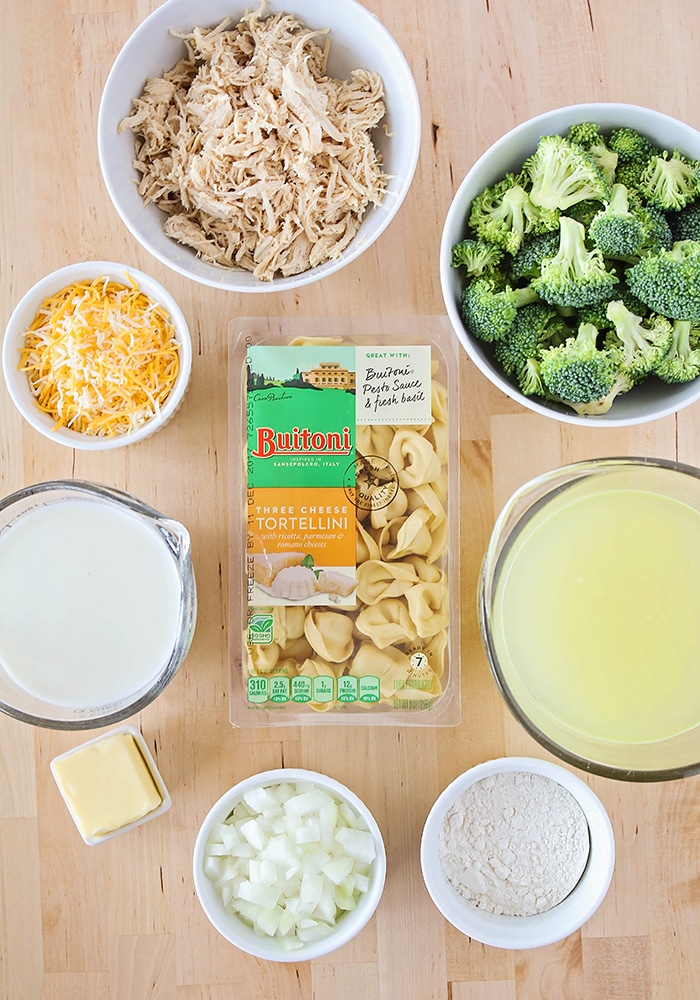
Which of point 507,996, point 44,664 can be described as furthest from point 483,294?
point 507,996

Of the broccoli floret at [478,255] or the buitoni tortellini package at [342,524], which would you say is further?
the buitoni tortellini package at [342,524]

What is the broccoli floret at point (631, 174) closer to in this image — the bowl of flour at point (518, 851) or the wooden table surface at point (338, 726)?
the wooden table surface at point (338, 726)

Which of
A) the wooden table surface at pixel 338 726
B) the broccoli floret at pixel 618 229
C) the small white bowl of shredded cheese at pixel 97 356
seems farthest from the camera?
the wooden table surface at pixel 338 726

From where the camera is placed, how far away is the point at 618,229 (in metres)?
0.92

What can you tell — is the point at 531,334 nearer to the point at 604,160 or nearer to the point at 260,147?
the point at 604,160

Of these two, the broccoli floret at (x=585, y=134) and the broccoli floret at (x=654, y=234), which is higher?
the broccoli floret at (x=585, y=134)

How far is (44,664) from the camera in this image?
1.03 m

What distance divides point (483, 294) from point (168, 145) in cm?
42

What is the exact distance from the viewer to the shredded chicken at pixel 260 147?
3.23 feet

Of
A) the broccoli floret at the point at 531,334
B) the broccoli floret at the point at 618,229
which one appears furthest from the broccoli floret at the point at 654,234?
the broccoli floret at the point at 531,334

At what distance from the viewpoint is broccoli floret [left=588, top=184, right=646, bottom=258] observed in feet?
3.01

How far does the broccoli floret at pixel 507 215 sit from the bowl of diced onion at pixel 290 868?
27.7 inches

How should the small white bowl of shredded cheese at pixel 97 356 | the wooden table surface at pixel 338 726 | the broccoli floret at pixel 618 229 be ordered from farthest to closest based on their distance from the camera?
the wooden table surface at pixel 338 726
the small white bowl of shredded cheese at pixel 97 356
the broccoli floret at pixel 618 229

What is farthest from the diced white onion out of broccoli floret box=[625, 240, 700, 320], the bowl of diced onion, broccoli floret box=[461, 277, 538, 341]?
broccoli floret box=[625, 240, 700, 320]
